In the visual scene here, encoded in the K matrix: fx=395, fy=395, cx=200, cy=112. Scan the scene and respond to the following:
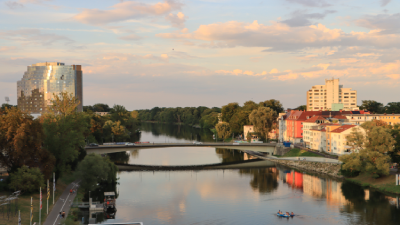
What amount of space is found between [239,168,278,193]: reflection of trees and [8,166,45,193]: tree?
31.7 m

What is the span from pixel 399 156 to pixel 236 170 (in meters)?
30.4

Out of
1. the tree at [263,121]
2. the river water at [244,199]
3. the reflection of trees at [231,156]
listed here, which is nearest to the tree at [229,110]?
the tree at [263,121]

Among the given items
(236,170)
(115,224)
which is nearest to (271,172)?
(236,170)

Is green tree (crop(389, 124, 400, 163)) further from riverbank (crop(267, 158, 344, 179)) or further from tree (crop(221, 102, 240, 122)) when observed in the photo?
tree (crop(221, 102, 240, 122))

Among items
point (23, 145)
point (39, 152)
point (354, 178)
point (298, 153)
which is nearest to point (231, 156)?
point (298, 153)

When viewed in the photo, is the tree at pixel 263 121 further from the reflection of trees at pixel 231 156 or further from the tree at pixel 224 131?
the tree at pixel 224 131

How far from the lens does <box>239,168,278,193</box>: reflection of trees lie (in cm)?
6284

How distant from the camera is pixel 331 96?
7648 inches

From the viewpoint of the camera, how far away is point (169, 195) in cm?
5734

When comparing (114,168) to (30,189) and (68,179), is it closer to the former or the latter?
(68,179)

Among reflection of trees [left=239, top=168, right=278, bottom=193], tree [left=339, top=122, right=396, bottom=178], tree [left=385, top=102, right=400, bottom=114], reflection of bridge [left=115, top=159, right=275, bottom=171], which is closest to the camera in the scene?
tree [left=339, top=122, right=396, bottom=178]

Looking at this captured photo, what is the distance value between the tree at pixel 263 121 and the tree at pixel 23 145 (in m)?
81.5

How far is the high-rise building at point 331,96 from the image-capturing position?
7608 inches

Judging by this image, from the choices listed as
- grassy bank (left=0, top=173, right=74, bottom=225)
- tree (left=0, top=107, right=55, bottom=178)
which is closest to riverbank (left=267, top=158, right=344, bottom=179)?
grassy bank (left=0, top=173, right=74, bottom=225)
